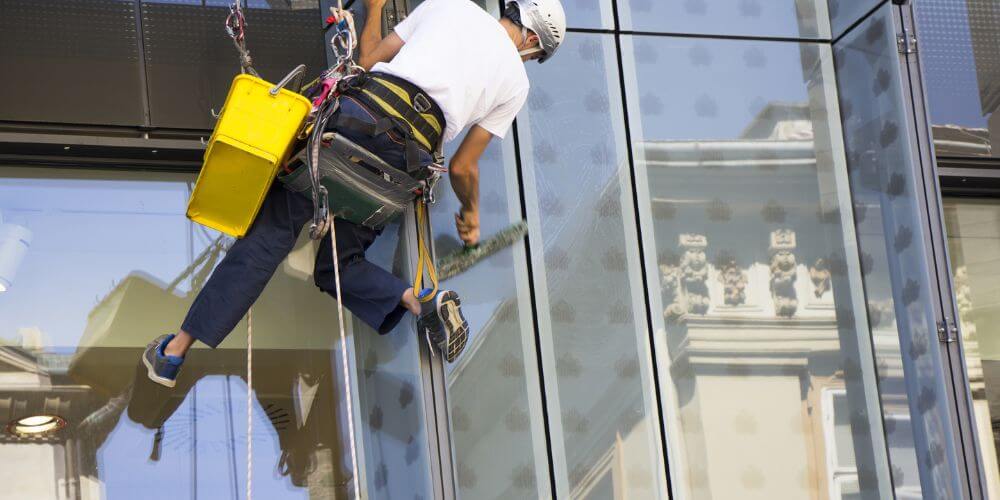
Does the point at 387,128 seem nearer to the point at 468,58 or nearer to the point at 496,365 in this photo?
the point at 468,58

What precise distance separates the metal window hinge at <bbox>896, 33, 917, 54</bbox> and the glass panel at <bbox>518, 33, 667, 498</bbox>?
4.34 feet

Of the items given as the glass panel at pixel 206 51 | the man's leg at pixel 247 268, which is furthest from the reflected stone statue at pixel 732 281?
the glass panel at pixel 206 51

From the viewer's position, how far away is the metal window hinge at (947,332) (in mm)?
6801

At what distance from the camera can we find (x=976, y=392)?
8.91 meters

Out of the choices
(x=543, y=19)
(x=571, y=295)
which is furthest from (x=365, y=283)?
(x=543, y=19)

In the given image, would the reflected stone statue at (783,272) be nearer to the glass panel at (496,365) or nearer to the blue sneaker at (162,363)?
the glass panel at (496,365)

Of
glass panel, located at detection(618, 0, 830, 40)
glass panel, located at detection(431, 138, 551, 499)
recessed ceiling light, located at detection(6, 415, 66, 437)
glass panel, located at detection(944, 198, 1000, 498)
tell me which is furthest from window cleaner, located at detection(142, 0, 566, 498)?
glass panel, located at detection(944, 198, 1000, 498)

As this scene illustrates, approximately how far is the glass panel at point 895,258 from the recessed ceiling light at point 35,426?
3.68 metres

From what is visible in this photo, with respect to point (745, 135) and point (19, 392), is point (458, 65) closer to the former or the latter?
point (745, 135)

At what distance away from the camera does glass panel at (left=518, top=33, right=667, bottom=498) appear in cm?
638

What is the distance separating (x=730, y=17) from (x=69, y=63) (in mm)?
3079

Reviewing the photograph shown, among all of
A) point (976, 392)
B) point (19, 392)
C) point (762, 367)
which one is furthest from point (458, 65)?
point (976, 392)

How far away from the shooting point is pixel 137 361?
23.3 ft

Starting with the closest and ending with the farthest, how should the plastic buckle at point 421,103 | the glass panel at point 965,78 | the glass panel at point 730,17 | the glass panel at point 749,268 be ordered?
the plastic buckle at point 421,103
the glass panel at point 749,268
the glass panel at point 730,17
the glass panel at point 965,78
